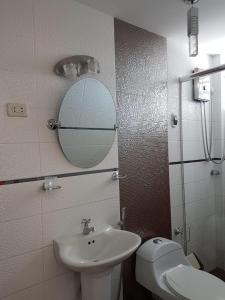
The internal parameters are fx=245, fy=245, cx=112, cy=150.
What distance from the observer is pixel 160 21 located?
1913mm

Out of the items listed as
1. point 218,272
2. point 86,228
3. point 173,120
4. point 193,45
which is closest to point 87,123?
point 86,228

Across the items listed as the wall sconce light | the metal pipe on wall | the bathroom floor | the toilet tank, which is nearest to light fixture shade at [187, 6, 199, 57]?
the wall sconce light

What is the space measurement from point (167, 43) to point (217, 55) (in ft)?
2.46

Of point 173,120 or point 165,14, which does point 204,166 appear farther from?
point 165,14

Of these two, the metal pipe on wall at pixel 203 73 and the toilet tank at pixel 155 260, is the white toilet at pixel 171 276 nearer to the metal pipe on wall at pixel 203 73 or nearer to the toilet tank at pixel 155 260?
the toilet tank at pixel 155 260

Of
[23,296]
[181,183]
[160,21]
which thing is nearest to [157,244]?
[181,183]

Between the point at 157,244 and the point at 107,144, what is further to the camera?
the point at 157,244

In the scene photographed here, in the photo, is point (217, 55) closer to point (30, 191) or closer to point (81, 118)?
point (81, 118)

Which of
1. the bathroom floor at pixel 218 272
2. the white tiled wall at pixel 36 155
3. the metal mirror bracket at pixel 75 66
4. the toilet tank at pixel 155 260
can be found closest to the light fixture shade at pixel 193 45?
the metal mirror bracket at pixel 75 66

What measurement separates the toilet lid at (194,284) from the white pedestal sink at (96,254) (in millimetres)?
477

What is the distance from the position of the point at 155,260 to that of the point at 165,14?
5.98ft

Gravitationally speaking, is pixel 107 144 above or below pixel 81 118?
below

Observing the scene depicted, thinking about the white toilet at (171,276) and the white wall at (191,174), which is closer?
the white toilet at (171,276)

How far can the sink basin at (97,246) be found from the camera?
139 cm
